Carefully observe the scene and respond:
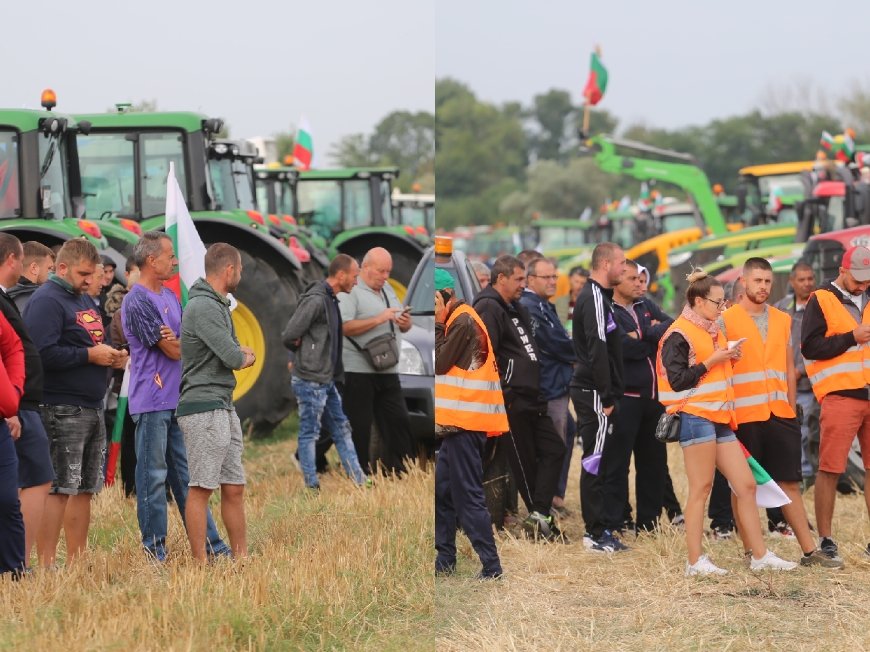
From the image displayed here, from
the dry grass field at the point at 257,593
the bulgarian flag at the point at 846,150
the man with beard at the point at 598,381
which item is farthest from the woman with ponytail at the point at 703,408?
the bulgarian flag at the point at 846,150

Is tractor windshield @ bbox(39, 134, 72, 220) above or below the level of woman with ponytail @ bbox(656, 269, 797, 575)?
above

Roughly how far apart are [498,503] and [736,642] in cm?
282

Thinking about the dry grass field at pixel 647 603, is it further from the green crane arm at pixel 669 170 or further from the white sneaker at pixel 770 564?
the green crane arm at pixel 669 170

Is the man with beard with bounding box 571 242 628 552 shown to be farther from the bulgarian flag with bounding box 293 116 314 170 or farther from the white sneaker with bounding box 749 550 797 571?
the bulgarian flag with bounding box 293 116 314 170

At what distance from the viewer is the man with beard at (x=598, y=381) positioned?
310 inches

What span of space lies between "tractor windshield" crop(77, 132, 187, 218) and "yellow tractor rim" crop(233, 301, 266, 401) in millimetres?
1379

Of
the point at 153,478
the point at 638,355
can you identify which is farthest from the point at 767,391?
the point at 153,478

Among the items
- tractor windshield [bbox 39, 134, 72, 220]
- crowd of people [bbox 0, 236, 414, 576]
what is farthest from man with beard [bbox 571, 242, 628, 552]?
tractor windshield [bbox 39, 134, 72, 220]

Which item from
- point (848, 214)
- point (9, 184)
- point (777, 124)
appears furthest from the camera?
point (777, 124)

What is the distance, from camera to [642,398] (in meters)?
8.26

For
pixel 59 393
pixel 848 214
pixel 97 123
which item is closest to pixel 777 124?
pixel 848 214

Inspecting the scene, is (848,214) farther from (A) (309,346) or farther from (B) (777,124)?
(B) (777,124)

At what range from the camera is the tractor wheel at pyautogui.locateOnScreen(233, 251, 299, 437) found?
38.4ft

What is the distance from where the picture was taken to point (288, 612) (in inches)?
215
